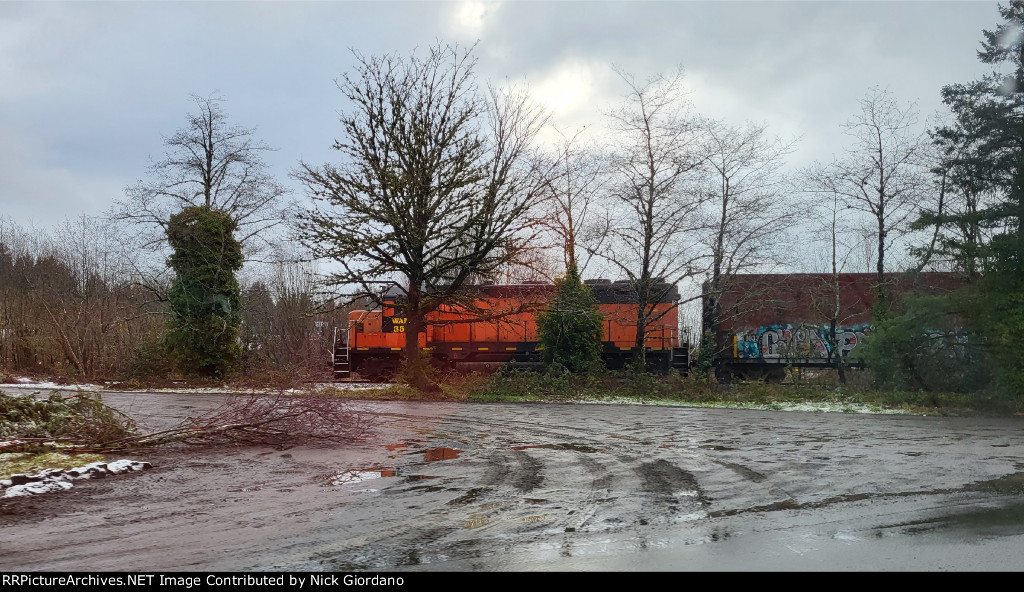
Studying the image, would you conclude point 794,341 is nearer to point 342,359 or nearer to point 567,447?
point 342,359

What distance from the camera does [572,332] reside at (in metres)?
24.2

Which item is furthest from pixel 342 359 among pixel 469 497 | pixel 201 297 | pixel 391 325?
pixel 469 497

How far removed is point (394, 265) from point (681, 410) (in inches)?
350

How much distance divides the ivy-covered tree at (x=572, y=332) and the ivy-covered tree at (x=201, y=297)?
1159 centimetres

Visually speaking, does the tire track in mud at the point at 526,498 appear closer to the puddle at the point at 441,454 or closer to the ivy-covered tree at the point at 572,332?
the puddle at the point at 441,454

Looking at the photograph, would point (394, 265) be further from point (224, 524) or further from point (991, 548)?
point (991, 548)

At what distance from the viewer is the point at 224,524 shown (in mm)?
5555

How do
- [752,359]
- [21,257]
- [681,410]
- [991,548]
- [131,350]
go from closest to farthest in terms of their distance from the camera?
[991,548], [681,410], [752,359], [131,350], [21,257]

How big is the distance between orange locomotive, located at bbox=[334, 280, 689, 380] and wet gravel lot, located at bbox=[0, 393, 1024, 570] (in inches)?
592

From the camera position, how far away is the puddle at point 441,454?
920 cm

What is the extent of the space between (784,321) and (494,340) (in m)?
10.7

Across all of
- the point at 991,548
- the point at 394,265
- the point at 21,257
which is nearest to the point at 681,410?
the point at 394,265

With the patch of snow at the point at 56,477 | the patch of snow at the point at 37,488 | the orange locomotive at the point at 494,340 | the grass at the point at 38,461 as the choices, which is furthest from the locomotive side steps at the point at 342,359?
the patch of snow at the point at 37,488
